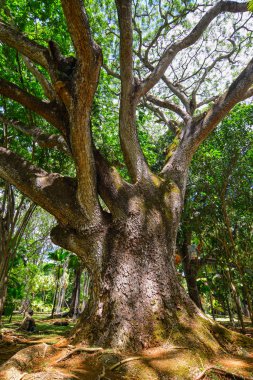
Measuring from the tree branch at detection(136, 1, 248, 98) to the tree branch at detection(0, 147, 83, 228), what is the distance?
7.15 feet

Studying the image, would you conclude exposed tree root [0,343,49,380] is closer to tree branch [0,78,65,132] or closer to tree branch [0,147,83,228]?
tree branch [0,147,83,228]

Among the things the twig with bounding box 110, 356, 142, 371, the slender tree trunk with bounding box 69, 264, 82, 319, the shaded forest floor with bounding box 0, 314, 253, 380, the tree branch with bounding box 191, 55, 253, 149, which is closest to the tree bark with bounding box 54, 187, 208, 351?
the shaded forest floor with bounding box 0, 314, 253, 380

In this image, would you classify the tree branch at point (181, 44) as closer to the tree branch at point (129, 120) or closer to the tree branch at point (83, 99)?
the tree branch at point (129, 120)

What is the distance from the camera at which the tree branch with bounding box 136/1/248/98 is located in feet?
16.8

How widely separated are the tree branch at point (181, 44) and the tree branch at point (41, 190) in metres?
2.18

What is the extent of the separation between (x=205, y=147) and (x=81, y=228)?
5734 millimetres

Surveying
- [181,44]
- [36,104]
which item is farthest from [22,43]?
[181,44]

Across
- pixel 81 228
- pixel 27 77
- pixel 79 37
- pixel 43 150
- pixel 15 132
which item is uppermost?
pixel 27 77

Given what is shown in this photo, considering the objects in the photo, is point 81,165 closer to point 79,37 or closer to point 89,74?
point 89,74

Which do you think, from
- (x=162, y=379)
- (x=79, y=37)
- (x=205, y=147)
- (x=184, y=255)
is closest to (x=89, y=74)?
(x=79, y=37)

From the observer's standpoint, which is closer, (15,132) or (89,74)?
(89,74)

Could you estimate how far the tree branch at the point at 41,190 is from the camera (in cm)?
432

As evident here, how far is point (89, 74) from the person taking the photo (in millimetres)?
3562

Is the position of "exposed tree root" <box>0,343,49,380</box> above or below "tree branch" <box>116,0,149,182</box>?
below
